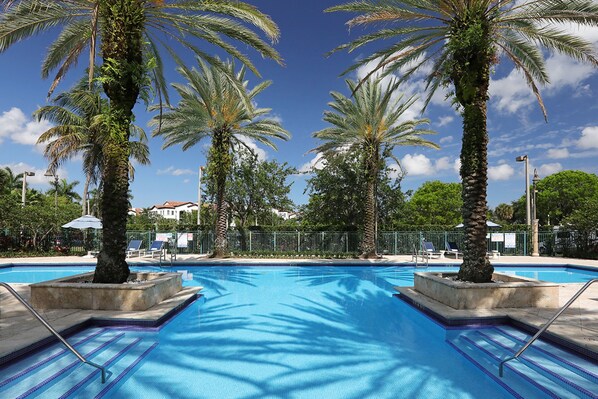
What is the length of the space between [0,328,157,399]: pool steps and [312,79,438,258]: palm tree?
49.1ft

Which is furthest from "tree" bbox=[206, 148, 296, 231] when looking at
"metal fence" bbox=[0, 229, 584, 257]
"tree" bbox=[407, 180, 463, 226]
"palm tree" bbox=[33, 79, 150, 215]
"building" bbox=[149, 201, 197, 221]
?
"building" bbox=[149, 201, 197, 221]

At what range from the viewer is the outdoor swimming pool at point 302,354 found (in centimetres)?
446

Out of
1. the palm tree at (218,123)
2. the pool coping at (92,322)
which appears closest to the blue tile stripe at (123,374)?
the pool coping at (92,322)

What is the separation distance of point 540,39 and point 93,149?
926 inches

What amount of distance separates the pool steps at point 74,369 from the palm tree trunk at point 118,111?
90.3 inches

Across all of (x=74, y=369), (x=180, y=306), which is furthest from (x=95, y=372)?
(x=180, y=306)

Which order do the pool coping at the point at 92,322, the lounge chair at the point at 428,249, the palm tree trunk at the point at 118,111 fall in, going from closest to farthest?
1. the pool coping at the point at 92,322
2. the palm tree trunk at the point at 118,111
3. the lounge chair at the point at 428,249

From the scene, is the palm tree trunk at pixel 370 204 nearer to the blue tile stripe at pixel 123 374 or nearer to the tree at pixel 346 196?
the tree at pixel 346 196

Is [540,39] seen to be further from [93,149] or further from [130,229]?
[130,229]

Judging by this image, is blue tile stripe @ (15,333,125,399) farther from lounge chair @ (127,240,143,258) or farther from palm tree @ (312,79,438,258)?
palm tree @ (312,79,438,258)

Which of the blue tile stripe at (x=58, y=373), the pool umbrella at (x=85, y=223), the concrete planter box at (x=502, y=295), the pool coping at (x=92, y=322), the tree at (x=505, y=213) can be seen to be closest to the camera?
the blue tile stripe at (x=58, y=373)

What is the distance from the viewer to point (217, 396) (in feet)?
14.0

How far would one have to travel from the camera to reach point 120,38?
7938mm

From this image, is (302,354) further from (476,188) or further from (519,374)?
(476,188)
